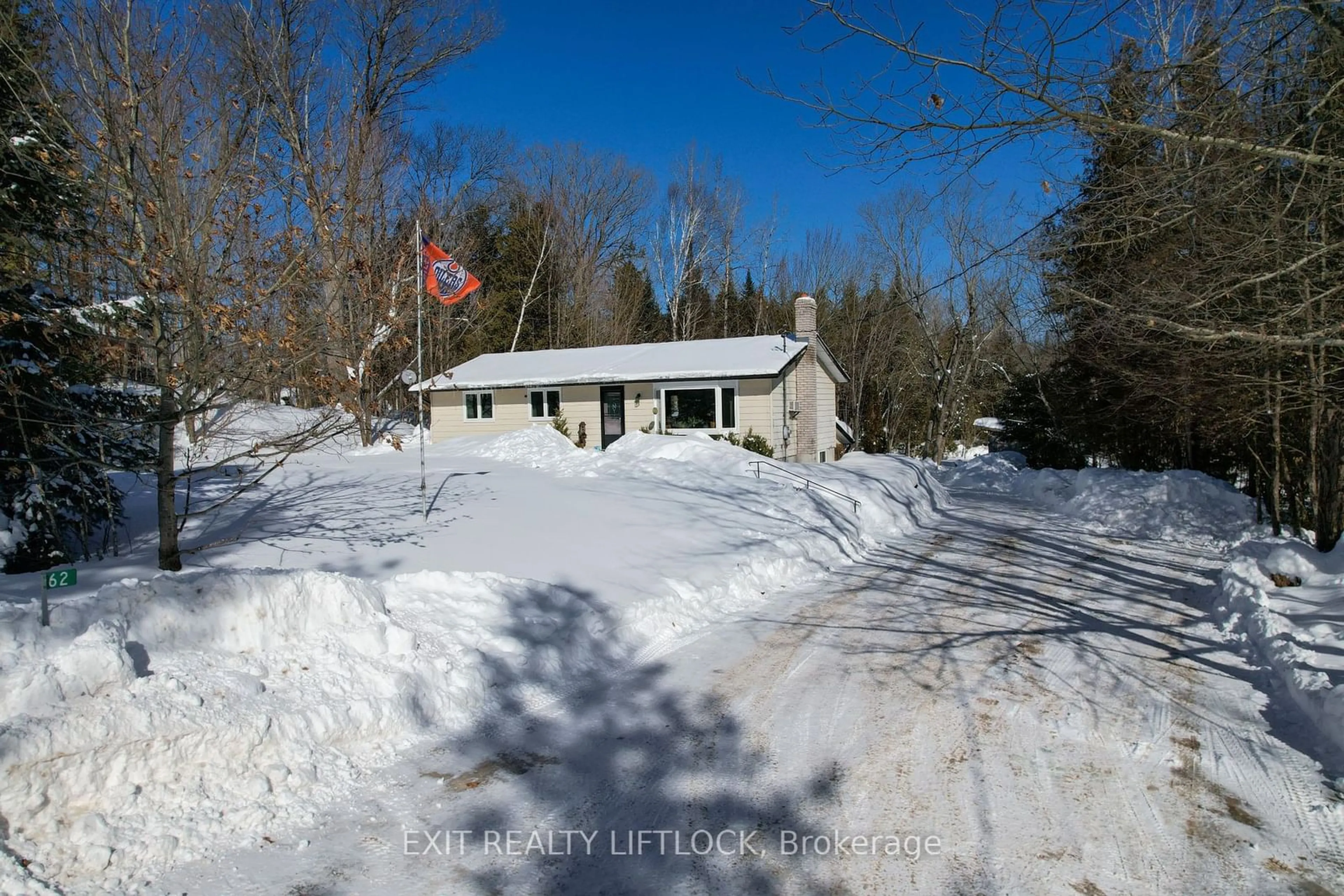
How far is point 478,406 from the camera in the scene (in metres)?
25.2

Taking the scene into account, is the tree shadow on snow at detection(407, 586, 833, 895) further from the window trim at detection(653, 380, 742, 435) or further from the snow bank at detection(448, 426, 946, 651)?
the window trim at detection(653, 380, 742, 435)

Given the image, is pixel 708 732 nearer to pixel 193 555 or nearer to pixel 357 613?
pixel 357 613

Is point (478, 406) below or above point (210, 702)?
above

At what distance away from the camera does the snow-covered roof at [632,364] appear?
21.4 meters

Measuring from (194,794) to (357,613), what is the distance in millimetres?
1649

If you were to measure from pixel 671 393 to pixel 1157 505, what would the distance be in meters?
12.5

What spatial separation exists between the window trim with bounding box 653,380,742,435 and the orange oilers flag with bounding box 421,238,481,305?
1022 cm

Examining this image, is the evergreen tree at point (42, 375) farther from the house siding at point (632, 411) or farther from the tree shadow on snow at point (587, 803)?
the house siding at point (632, 411)

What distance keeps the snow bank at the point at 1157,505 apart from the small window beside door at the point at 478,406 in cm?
1688

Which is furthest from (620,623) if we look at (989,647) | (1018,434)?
(1018,434)

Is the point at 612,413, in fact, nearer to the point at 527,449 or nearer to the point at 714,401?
the point at 714,401

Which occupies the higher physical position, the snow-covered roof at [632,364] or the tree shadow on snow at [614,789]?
the snow-covered roof at [632,364]

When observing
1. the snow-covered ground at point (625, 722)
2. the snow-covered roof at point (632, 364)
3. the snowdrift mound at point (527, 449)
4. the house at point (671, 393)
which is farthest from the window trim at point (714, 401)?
the snow-covered ground at point (625, 722)

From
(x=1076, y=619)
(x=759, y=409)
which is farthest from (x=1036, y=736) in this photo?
(x=759, y=409)
